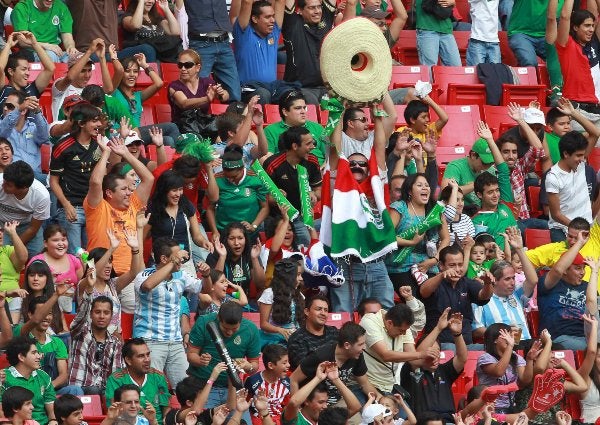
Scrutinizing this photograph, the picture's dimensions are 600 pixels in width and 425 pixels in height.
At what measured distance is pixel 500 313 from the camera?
571 inches

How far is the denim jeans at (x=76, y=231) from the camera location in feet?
45.8

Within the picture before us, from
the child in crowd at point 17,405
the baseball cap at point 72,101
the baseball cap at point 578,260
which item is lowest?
the baseball cap at point 578,260

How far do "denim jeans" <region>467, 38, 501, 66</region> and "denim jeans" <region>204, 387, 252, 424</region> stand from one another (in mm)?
6042

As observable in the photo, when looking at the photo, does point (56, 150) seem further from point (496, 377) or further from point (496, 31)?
point (496, 31)

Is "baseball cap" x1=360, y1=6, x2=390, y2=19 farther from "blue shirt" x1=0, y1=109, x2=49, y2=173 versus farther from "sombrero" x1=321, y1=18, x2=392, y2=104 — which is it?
"blue shirt" x1=0, y1=109, x2=49, y2=173

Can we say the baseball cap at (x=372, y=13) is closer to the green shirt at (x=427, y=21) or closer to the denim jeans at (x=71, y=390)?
the green shirt at (x=427, y=21)

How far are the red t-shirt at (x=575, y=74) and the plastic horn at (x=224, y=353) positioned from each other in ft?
19.4

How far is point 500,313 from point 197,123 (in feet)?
9.93

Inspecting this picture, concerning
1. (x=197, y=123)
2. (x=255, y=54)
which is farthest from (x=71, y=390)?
(x=255, y=54)

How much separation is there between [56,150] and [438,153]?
375 cm

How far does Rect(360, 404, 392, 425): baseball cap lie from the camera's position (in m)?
12.5

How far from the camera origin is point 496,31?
17984mm

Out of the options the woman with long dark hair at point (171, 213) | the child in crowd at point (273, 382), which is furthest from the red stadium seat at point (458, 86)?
the child in crowd at point (273, 382)

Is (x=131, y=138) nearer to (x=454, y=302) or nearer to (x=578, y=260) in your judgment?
(x=454, y=302)
